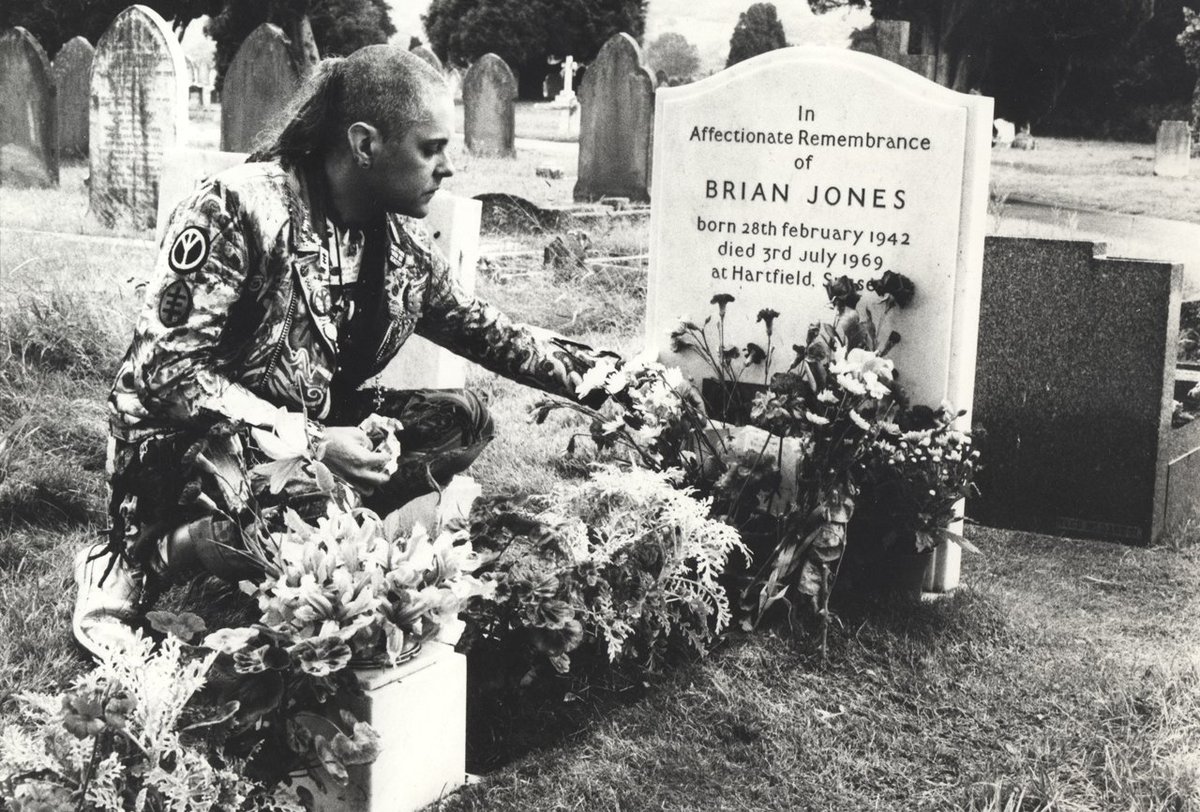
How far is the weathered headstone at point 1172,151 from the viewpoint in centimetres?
1573

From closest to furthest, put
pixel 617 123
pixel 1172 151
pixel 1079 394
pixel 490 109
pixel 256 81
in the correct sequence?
pixel 1079 394, pixel 256 81, pixel 617 123, pixel 490 109, pixel 1172 151

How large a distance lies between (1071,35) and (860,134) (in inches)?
423

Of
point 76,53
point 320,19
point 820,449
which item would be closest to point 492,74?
point 76,53

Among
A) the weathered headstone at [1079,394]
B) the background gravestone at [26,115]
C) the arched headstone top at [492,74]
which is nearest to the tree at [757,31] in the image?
the arched headstone top at [492,74]

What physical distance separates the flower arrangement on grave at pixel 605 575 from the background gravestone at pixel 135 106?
6740 mm

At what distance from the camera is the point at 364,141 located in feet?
9.77

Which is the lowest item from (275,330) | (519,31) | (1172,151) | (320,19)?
(275,330)

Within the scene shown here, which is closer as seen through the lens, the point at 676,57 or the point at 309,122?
the point at 309,122

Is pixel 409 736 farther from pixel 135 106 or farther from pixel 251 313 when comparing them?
pixel 135 106

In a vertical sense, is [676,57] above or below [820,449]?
above

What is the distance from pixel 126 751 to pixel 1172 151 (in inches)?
626

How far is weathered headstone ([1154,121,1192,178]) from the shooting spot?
1573cm

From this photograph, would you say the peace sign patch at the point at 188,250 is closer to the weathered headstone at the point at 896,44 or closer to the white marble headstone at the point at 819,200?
the white marble headstone at the point at 819,200

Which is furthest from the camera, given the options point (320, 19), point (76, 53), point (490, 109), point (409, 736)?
point (320, 19)
